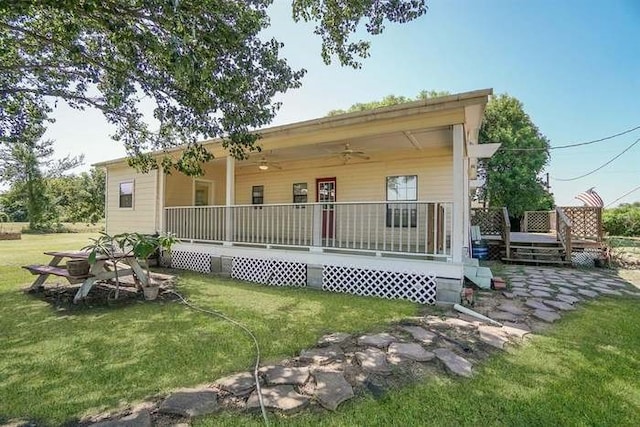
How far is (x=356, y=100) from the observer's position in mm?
23188

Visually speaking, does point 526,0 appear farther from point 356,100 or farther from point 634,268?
point 356,100

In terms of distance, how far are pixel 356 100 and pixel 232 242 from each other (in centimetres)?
1822

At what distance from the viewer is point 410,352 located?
3.42m

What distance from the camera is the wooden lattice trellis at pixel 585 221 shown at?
36.0 ft

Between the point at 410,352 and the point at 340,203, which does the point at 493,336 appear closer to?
the point at 410,352

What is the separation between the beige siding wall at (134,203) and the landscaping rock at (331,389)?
8699 millimetres

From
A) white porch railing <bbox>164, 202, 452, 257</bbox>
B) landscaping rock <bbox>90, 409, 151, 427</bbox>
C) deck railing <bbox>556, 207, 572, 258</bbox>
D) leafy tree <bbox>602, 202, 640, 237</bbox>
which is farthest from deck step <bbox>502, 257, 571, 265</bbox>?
leafy tree <bbox>602, 202, 640, 237</bbox>

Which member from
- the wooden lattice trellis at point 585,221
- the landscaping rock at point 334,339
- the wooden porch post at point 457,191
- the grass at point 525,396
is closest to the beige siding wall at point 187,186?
the wooden porch post at point 457,191

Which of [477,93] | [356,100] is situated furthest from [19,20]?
[356,100]

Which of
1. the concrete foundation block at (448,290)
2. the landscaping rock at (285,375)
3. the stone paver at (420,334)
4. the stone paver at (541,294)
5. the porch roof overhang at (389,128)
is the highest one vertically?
the porch roof overhang at (389,128)

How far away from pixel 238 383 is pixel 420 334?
89.3 inches

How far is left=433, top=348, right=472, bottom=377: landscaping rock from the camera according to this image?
304 centimetres

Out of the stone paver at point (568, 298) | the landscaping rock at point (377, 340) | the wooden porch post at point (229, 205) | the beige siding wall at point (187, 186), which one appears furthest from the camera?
the beige siding wall at point (187, 186)

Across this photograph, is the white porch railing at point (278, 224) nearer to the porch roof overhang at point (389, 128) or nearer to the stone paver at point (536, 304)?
the porch roof overhang at point (389, 128)
